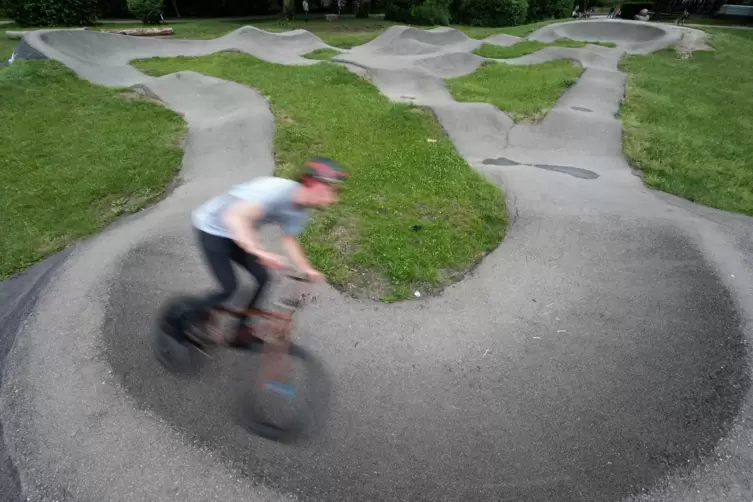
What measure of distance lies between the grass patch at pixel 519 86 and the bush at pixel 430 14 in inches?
591

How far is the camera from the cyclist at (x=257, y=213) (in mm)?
3943

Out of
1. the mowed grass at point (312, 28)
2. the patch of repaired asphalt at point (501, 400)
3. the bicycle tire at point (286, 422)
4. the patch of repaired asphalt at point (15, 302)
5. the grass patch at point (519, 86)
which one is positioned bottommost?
the patch of repaired asphalt at point (501, 400)

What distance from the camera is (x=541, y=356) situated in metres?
5.25

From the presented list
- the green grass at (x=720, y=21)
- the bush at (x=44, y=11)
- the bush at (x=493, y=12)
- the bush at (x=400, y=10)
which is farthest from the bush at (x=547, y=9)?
the bush at (x=44, y=11)

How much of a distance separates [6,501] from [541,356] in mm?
5525

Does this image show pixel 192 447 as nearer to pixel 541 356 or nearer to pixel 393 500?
pixel 393 500

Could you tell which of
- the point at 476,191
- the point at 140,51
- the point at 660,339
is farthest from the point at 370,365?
the point at 140,51

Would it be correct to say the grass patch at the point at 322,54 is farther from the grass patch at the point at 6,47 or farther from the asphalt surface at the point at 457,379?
the asphalt surface at the point at 457,379

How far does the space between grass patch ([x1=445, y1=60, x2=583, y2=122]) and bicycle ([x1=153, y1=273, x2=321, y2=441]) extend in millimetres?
11583

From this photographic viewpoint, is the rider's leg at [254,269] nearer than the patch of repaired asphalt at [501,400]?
No

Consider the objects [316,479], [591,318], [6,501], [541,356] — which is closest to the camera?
[6,501]

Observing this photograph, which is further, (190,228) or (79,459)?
(190,228)

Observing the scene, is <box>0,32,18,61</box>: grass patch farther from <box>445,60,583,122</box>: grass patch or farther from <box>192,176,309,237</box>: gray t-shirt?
<box>192,176,309,237</box>: gray t-shirt

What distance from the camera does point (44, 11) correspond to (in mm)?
25781
